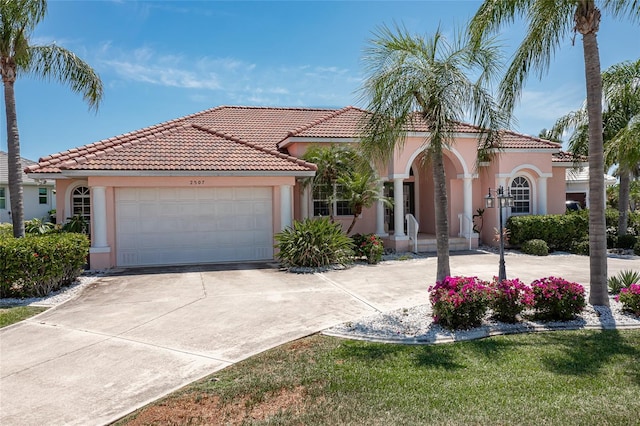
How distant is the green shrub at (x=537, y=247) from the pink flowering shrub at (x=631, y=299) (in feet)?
29.9

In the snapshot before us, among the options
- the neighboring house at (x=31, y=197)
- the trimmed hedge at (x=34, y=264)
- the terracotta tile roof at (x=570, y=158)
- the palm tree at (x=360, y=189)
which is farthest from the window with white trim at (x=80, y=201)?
the terracotta tile roof at (x=570, y=158)

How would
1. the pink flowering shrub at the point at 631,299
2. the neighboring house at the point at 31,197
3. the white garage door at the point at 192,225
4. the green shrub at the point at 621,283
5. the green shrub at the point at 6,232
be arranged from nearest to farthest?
1. the pink flowering shrub at the point at 631,299
2. the green shrub at the point at 621,283
3. the green shrub at the point at 6,232
4. the white garage door at the point at 192,225
5. the neighboring house at the point at 31,197

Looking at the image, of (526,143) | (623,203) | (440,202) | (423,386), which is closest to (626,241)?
(623,203)

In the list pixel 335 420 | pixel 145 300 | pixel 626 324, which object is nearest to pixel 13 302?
pixel 145 300

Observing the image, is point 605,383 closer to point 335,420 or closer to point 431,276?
point 335,420

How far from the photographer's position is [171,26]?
14500 mm

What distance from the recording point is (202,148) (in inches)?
597

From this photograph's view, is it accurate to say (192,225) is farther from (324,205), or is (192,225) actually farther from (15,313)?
(15,313)

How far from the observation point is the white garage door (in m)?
13.9

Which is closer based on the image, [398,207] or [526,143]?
[398,207]

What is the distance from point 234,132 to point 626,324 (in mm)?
16907

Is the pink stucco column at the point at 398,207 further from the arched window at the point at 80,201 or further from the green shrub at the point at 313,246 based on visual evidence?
the arched window at the point at 80,201

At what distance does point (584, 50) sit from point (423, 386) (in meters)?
7.77

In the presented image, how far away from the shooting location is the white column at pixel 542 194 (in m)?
18.9
